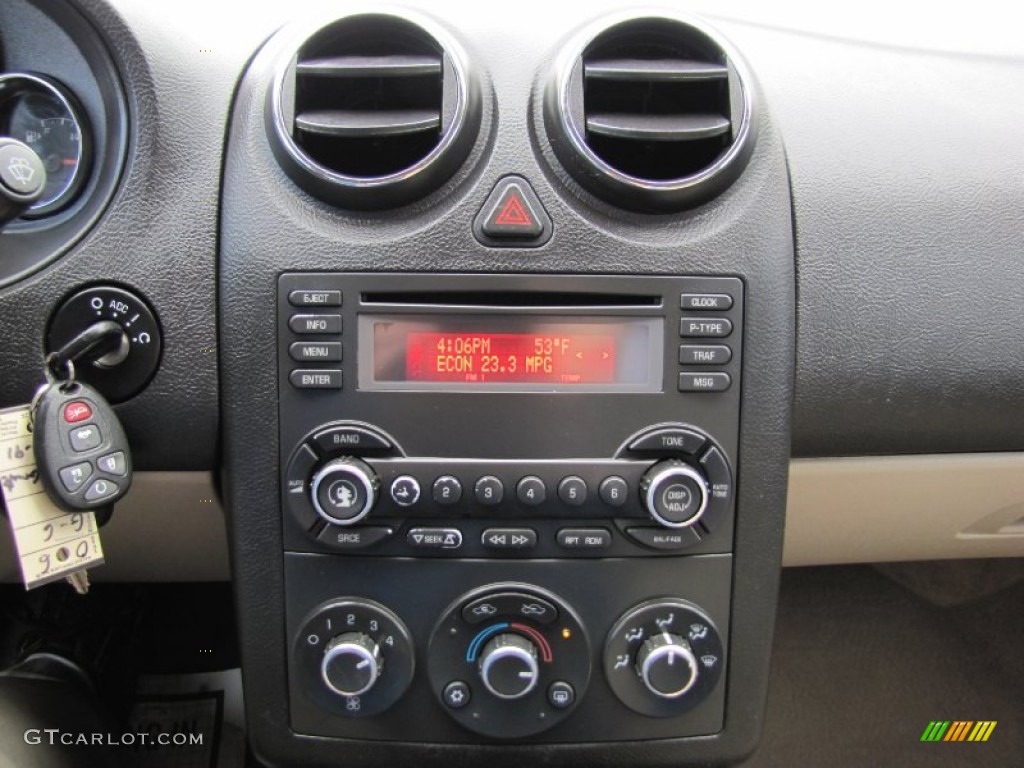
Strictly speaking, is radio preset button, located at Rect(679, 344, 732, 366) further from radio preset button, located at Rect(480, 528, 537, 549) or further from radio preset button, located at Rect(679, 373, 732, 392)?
radio preset button, located at Rect(480, 528, 537, 549)

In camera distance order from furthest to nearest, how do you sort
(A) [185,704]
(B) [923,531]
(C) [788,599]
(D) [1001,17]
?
1. (C) [788,599]
2. (A) [185,704]
3. (B) [923,531]
4. (D) [1001,17]

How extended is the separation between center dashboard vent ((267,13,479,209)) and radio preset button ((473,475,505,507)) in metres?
0.29

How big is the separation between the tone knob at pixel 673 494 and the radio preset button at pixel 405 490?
0.73ft

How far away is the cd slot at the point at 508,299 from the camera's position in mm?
839

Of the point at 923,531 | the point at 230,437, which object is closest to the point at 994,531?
the point at 923,531

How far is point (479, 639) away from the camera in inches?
34.3

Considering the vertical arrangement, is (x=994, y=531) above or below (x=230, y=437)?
below

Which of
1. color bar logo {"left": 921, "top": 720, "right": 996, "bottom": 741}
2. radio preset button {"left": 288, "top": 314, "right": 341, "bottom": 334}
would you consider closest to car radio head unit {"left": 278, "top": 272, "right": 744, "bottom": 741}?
radio preset button {"left": 288, "top": 314, "right": 341, "bottom": 334}

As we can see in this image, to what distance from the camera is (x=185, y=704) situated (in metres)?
1.34

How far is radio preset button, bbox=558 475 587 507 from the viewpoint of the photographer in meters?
0.83

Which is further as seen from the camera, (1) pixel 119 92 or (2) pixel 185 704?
(2) pixel 185 704

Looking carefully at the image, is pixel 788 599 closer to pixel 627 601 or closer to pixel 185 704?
pixel 627 601

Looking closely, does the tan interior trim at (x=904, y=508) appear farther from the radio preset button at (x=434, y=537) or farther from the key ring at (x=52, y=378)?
the key ring at (x=52, y=378)

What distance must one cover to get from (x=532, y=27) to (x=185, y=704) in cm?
112
